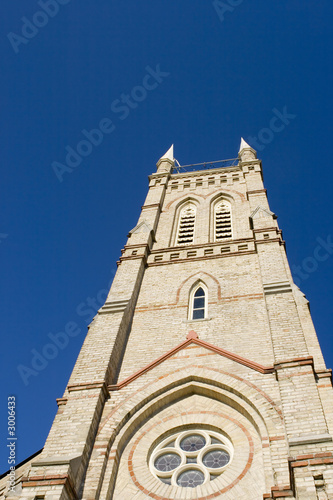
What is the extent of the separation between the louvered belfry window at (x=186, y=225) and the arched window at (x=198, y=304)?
456 cm

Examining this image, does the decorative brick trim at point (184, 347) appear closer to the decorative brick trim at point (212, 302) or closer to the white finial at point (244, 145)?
the decorative brick trim at point (212, 302)

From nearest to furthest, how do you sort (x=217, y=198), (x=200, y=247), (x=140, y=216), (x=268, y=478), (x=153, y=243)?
(x=268, y=478), (x=200, y=247), (x=153, y=243), (x=140, y=216), (x=217, y=198)

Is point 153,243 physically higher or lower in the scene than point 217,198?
lower

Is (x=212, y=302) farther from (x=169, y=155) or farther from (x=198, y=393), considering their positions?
(x=169, y=155)

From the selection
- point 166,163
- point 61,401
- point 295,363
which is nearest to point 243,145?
point 166,163

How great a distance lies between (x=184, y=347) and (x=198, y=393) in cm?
149

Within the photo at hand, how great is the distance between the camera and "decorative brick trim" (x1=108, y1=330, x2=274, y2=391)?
11.9 metres

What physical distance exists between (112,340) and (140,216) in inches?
383

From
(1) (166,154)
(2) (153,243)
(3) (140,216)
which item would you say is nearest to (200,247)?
(2) (153,243)

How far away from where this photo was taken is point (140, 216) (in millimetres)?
22516

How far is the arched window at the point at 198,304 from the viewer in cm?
1521

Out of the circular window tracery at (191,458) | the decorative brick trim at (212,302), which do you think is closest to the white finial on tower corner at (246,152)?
the decorative brick trim at (212,302)

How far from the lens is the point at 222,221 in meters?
22.2

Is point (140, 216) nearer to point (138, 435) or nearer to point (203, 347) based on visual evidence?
→ point (203, 347)
